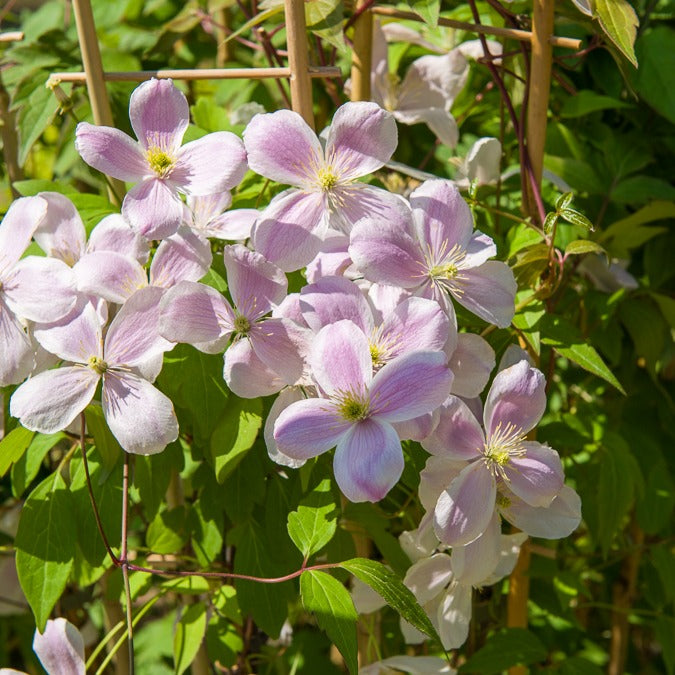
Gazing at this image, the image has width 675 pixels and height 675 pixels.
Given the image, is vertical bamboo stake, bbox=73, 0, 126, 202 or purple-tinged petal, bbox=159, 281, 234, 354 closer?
purple-tinged petal, bbox=159, 281, 234, 354

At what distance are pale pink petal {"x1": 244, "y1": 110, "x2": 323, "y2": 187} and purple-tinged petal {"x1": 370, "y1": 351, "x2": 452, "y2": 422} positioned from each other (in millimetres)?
177

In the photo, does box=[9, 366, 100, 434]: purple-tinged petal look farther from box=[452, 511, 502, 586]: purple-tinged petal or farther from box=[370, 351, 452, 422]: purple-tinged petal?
box=[452, 511, 502, 586]: purple-tinged petal

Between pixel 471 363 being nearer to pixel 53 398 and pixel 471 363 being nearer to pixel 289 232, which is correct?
pixel 289 232

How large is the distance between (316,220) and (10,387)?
316 millimetres

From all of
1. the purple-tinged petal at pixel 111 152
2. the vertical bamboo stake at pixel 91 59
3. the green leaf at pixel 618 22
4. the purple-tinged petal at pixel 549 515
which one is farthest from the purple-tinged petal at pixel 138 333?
the green leaf at pixel 618 22

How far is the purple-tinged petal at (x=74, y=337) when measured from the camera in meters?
0.68

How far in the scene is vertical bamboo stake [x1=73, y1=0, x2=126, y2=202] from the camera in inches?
32.6

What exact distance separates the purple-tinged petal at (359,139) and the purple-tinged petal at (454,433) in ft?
0.66

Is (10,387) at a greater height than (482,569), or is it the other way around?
(10,387)

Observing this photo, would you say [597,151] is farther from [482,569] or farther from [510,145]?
[482,569]

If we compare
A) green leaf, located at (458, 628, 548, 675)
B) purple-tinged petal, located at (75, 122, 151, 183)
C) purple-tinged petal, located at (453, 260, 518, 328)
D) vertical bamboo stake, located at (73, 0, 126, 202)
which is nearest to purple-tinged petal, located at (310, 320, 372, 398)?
purple-tinged petal, located at (453, 260, 518, 328)

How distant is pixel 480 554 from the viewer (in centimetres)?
75

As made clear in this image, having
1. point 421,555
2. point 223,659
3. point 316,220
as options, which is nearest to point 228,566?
point 223,659

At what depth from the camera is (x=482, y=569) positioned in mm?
760
